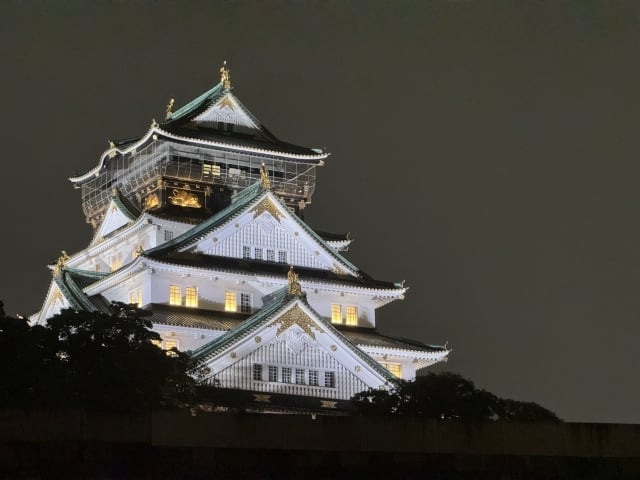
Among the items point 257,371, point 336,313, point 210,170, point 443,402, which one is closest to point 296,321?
point 257,371

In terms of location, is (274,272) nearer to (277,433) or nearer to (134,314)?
(134,314)

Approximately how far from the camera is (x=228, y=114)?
84.0 m

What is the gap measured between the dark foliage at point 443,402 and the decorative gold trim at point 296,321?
419 inches

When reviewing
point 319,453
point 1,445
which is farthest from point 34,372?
point 319,453

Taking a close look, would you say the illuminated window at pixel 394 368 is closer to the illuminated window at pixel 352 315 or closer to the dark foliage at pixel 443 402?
the illuminated window at pixel 352 315

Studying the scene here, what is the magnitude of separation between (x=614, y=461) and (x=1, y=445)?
1971 cm

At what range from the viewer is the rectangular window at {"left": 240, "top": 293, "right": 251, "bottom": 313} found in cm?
7281

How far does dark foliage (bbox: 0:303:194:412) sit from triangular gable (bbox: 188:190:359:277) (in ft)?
59.5

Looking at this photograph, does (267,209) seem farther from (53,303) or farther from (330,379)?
(53,303)

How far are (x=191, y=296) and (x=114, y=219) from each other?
1202 cm

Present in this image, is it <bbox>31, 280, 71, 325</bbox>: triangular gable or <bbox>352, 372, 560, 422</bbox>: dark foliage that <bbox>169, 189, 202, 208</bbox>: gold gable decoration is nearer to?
<bbox>31, 280, 71, 325</bbox>: triangular gable

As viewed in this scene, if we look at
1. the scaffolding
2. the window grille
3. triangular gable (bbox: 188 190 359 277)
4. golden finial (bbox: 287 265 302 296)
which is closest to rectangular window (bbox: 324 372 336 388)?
the window grille

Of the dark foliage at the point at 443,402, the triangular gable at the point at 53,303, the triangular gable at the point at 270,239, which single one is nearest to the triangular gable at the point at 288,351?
the triangular gable at the point at 270,239

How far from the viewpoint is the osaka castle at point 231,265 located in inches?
2625
